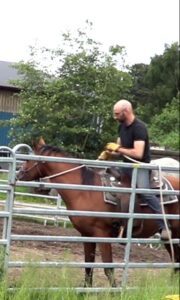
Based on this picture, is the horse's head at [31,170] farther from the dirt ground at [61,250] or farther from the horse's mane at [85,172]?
the dirt ground at [61,250]

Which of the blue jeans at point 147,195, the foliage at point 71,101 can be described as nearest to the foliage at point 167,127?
the foliage at point 71,101

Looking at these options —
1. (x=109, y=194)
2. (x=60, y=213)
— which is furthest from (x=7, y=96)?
(x=60, y=213)

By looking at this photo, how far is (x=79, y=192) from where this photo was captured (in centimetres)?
676

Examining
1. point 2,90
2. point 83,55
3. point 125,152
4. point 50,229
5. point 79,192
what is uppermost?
point 83,55

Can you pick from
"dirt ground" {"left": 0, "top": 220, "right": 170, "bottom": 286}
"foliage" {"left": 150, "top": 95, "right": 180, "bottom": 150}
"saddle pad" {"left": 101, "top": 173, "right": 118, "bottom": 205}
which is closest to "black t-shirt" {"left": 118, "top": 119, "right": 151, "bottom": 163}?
"saddle pad" {"left": 101, "top": 173, "right": 118, "bottom": 205}

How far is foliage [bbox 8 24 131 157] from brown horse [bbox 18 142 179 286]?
687 mm

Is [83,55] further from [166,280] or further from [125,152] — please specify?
[166,280]

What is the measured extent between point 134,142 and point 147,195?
55 cm

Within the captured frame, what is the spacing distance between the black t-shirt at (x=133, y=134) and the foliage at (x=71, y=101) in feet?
4.07

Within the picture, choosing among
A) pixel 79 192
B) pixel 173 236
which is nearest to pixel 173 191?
pixel 173 236

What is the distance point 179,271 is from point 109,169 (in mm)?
1294

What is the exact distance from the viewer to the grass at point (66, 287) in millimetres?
5391

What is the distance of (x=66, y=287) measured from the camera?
5.70m

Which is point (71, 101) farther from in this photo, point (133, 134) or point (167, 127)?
point (167, 127)
